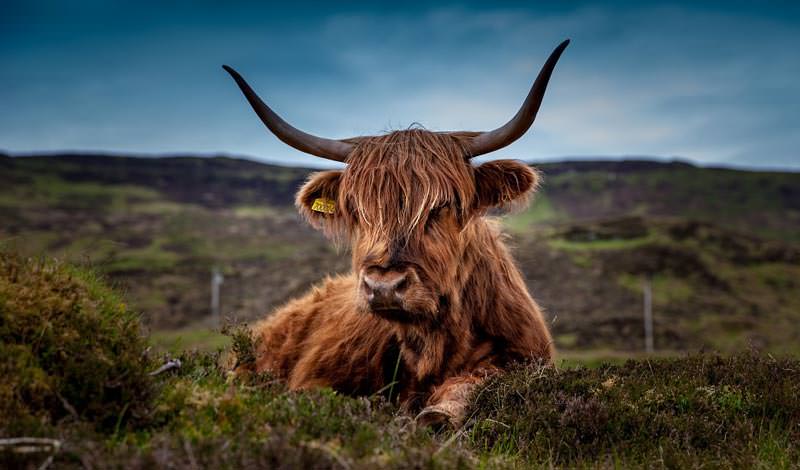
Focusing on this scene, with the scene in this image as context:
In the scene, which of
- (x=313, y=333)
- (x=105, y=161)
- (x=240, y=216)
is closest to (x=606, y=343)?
(x=313, y=333)

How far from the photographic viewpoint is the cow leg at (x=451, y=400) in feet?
13.1

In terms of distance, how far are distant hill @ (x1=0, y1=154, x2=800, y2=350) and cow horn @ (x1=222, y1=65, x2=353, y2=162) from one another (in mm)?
1322

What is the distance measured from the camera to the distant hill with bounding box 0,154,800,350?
33.2 meters

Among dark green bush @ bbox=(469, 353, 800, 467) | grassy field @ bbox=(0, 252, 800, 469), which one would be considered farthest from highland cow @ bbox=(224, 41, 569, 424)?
grassy field @ bbox=(0, 252, 800, 469)

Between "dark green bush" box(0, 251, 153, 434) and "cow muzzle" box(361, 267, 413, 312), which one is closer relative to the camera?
"dark green bush" box(0, 251, 153, 434)

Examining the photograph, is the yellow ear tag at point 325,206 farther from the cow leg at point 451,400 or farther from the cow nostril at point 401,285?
the cow leg at point 451,400

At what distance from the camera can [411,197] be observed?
4.57 metres

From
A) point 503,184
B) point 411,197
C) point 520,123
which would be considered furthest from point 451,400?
point 520,123

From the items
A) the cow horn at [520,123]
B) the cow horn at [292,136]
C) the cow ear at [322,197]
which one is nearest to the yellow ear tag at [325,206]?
the cow ear at [322,197]

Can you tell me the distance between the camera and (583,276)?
41.9 m

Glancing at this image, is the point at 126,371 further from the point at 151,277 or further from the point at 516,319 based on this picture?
the point at 151,277

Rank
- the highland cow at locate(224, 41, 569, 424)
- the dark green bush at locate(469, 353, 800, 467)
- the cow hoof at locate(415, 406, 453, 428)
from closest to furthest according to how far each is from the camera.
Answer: the dark green bush at locate(469, 353, 800, 467) → the cow hoof at locate(415, 406, 453, 428) → the highland cow at locate(224, 41, 569, 424)

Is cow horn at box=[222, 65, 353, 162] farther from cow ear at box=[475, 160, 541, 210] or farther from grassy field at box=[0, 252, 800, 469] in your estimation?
grassy field at box=[0, 252, 800, 469]

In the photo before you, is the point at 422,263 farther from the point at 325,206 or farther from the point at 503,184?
the point at 325,206
